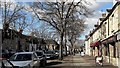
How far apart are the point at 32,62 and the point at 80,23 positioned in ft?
98.2

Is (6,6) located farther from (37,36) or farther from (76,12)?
(37,36)

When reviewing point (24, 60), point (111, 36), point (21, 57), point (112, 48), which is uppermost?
point (111, 36)

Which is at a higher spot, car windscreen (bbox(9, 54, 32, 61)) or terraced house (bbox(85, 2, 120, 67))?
terraced house (bbox(85, 2, 120, 67))

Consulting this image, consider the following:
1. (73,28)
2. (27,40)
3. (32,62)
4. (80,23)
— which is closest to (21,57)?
(32,62)

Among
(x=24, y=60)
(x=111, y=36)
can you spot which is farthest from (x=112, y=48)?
(x=24, y=60)

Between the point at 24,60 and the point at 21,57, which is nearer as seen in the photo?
the point at 24,60

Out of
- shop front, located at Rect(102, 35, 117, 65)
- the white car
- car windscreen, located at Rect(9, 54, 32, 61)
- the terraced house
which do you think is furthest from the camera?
shop front, located at Rect(102, 35, 117, 65)

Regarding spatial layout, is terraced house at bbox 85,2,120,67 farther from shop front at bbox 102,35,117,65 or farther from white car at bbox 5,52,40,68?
white car at bbox 5,52,40,68

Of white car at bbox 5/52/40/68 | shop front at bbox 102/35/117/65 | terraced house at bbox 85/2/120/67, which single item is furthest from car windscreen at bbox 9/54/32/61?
shop front at bbox 102/35/117/65

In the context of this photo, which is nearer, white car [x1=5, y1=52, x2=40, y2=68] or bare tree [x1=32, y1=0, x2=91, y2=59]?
white car [x1=5, y1=52, x2=40, y2=68]

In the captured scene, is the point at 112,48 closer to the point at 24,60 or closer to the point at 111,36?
the point at 111,36

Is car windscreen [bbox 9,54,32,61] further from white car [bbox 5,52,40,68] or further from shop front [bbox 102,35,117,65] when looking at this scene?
shop front [bbox 102,35,117,65]

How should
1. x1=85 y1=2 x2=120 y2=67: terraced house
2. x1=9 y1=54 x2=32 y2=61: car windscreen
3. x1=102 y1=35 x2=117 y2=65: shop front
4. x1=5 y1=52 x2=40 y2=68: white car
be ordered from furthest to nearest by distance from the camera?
1. x1=102 y1=35 x2=117 y2=65: shop front
2. x1=85 y1=2 x2=120 y2=67: terraced house
3. x1=9 y1=54 x2=32 y2=61: car windscreen
4. x1=5 y1=52 x2=40 y2=68: white car

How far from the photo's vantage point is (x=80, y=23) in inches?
2014
